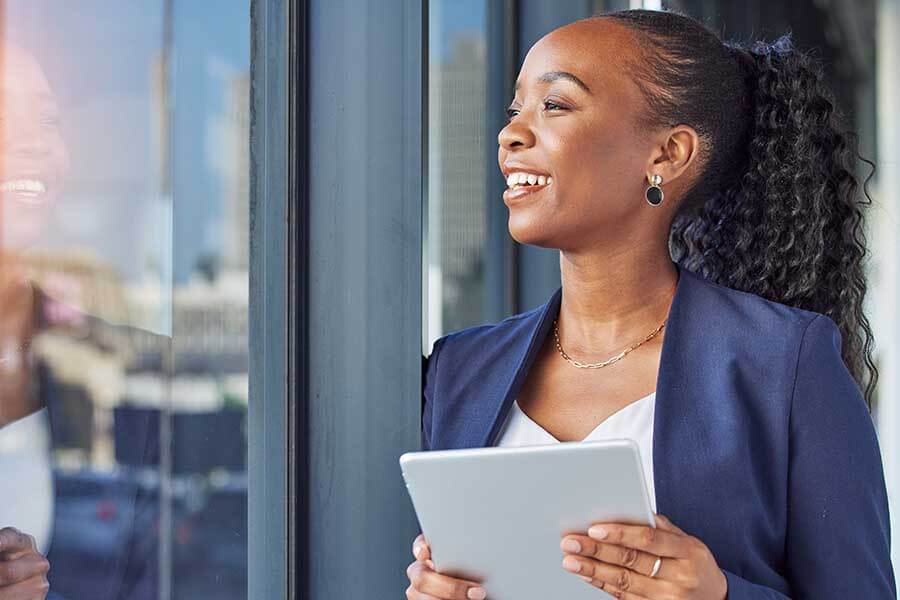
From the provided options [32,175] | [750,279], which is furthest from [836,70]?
[32,175]

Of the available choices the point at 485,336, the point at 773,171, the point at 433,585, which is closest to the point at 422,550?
the point at 433,585

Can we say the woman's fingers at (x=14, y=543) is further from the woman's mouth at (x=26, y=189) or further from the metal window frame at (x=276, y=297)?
the metal window frame at (x=276, y=297)

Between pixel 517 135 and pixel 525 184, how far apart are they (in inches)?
2.7

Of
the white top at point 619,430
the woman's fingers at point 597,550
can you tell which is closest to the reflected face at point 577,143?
the white top at point 619,430

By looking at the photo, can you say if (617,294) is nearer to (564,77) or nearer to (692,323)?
(692,323)

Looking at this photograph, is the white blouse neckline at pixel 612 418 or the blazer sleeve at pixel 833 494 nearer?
the blazer sleeve at pixel 833 494

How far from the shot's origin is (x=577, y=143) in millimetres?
1507

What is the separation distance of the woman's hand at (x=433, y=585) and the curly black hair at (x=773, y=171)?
0.69m

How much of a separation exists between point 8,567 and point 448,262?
64.6 inches

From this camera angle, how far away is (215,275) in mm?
1314

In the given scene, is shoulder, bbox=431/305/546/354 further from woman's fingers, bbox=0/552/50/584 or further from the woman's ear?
woman's fingers, bbox=0/552/50/584

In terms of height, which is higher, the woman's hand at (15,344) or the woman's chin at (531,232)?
the woman's chin at (531,232)

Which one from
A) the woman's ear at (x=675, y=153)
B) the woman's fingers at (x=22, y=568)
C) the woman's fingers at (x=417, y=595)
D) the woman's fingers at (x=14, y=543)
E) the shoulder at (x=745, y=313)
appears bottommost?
the woman's fingers at (x=417, y=595)

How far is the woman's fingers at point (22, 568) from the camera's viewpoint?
0.94 m
